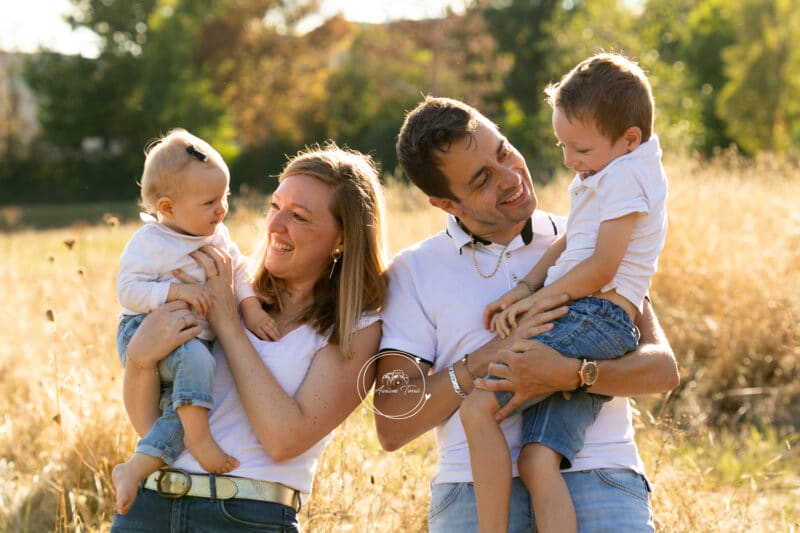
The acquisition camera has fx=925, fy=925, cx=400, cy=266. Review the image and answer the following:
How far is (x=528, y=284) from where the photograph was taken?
3.06 meters

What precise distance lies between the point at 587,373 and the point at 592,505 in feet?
1.34

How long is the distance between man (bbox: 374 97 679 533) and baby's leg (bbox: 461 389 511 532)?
6cm

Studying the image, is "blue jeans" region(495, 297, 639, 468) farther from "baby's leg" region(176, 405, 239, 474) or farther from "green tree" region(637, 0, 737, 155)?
"green tree" region(637, 0, 737, 155)

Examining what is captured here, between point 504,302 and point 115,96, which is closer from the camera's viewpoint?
point 504,302

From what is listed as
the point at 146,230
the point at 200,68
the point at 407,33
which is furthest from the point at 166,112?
the point at 146,230

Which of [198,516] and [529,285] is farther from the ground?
[529,285]

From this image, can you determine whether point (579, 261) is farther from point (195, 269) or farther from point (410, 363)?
point (195, 269)

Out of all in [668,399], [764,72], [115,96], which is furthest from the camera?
[115,96]

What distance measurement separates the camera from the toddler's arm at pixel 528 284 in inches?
119

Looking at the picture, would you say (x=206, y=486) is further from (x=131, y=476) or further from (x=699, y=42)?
(x=699, y=42)

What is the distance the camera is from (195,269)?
3104mm

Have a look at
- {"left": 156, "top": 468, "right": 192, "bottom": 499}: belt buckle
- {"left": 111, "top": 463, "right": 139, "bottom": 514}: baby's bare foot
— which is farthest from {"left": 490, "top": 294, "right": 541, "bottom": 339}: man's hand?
{"left": 111, "top": 463, "right": 139, "bottom": 514}: baby's bare foot

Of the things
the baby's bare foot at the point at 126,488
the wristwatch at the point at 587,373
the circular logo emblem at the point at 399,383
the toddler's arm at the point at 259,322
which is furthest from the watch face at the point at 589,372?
the baby's bare foot at the point at 126,488

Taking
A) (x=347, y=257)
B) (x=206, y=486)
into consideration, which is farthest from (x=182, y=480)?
(x=347, y=257)
